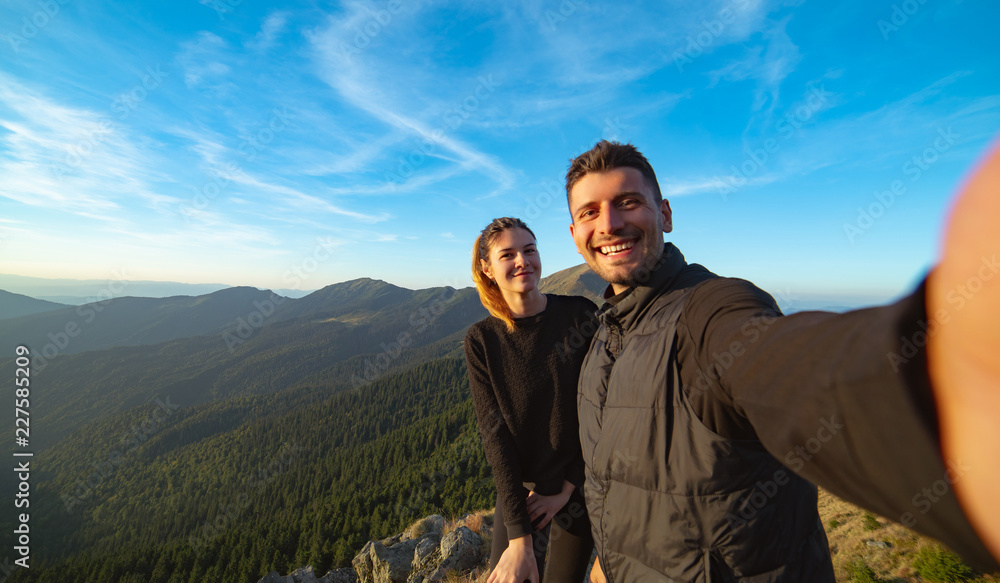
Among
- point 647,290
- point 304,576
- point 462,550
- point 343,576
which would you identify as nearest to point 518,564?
point 647,290

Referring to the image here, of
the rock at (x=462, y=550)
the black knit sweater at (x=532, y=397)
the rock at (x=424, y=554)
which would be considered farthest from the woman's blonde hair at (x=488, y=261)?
the rock at (x=424, y=554)

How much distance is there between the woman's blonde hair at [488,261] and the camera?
154 inches

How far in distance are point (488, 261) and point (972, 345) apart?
365 centimetres

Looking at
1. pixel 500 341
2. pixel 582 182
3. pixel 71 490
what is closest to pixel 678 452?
pixel 582 182

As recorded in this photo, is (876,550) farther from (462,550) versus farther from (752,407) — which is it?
(752,407)

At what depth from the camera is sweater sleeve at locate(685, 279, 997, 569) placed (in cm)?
74

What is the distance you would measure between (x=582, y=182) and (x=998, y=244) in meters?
2.52

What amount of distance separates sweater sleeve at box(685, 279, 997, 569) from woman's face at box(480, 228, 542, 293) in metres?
2.54

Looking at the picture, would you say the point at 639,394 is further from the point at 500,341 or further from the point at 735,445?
the point at 500,341

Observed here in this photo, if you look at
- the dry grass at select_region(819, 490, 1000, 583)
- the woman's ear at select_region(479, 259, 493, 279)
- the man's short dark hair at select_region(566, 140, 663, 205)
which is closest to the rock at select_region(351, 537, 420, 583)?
the dry grass at select_region(819, 490, 1000, 583)

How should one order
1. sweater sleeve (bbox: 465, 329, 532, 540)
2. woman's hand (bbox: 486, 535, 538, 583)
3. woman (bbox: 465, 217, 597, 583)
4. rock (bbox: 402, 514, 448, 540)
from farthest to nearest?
rock (bbox: 402, 514, 448, 540)
woman (bbox: 465, 217, 597, 583)
sweater sleeve (bbox: 465, 329, 532, 540)
woman's hand (bbox: 486, 535, 538, 583)

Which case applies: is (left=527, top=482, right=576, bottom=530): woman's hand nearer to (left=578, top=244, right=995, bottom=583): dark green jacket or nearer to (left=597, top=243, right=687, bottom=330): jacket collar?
(left=578, top=244, right=995, bottom=583): dark green jacket

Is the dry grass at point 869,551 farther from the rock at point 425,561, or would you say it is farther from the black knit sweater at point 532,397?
the black knit sweater at point 532,397

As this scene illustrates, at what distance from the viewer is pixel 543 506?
3475mm
